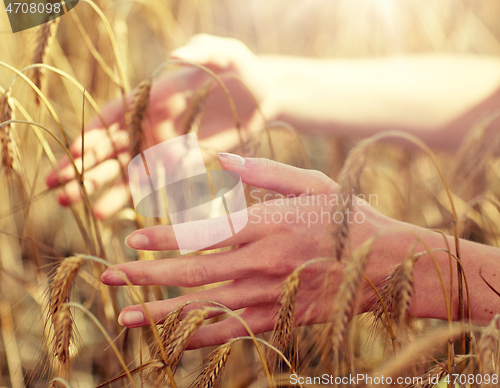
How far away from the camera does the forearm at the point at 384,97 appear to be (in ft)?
2.78

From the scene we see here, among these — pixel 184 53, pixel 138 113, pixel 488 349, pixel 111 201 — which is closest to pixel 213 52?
pixel 184 53

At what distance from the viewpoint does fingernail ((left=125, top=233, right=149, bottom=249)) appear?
44cm

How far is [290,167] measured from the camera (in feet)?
1.57

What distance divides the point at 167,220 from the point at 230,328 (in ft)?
0.71

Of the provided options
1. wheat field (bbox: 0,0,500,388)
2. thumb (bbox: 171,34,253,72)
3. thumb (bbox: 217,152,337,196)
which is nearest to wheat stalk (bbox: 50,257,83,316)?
wheat field (bbox: 0,0,500,388)

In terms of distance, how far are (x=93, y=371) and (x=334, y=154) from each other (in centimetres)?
83

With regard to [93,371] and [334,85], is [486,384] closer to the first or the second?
[334,85]

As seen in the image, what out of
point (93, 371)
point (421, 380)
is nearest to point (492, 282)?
point (421, 380)

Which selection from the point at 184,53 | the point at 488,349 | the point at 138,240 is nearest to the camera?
the point at 488,349

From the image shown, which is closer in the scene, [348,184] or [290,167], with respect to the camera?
[348,184]

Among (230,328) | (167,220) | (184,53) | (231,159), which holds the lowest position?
(230,328)

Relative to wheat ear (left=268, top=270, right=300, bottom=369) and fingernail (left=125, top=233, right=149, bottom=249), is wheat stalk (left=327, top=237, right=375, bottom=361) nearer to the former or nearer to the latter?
wheat ear (left=268, top=270, right=300, bottom=369)

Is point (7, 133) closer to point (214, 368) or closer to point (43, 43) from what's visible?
point (43, 43)

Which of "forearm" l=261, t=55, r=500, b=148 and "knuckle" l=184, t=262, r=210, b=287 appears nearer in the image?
"knuckle" l=184, t=262, r=210, b=287
